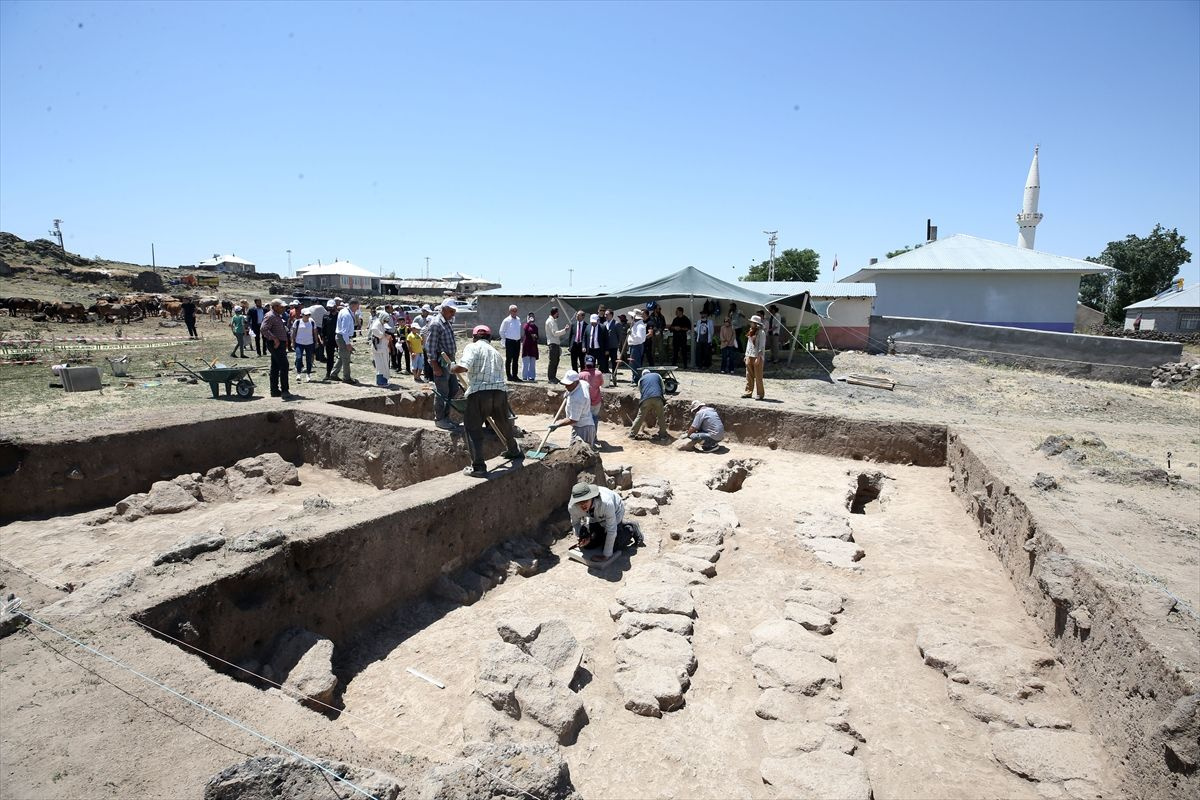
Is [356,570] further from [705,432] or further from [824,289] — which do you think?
[824,289]

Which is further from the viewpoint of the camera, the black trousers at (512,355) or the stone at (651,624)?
the black trousers at (512,355)

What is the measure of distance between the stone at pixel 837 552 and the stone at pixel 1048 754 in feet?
7.44

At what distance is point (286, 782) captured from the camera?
7.23 ft

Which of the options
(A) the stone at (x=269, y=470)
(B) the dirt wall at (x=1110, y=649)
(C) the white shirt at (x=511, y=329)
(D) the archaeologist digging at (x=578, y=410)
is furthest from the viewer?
(C) the white shirt at (x=511, y=329)

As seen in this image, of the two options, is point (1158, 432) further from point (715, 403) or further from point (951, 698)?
point (951, 698)

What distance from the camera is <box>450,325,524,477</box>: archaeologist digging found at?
5664 millimetres

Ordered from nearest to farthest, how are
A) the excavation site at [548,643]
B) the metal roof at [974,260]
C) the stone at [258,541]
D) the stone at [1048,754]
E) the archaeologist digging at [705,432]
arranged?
1. the excavation site at [548,643]
2. the stone at [1048,754]
3. the stone at [258,541]
4. the archaeologist digging at [705,432]
5. the metal roof at [974,260]

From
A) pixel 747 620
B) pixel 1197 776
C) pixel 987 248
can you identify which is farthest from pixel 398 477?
pixel 987 248

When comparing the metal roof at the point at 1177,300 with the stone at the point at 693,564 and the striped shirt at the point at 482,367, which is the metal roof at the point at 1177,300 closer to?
the stone at the point at 693,564

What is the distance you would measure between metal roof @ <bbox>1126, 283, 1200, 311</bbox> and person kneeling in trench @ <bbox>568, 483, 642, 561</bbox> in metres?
35.7

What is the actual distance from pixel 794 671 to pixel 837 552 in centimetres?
225

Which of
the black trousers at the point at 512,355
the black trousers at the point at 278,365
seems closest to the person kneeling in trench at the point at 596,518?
the black trousers at the point at 278,365

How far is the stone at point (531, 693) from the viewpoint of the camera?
3600 millimetres

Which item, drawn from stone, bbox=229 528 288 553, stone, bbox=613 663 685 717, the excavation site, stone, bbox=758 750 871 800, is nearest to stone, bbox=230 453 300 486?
the excavation site
